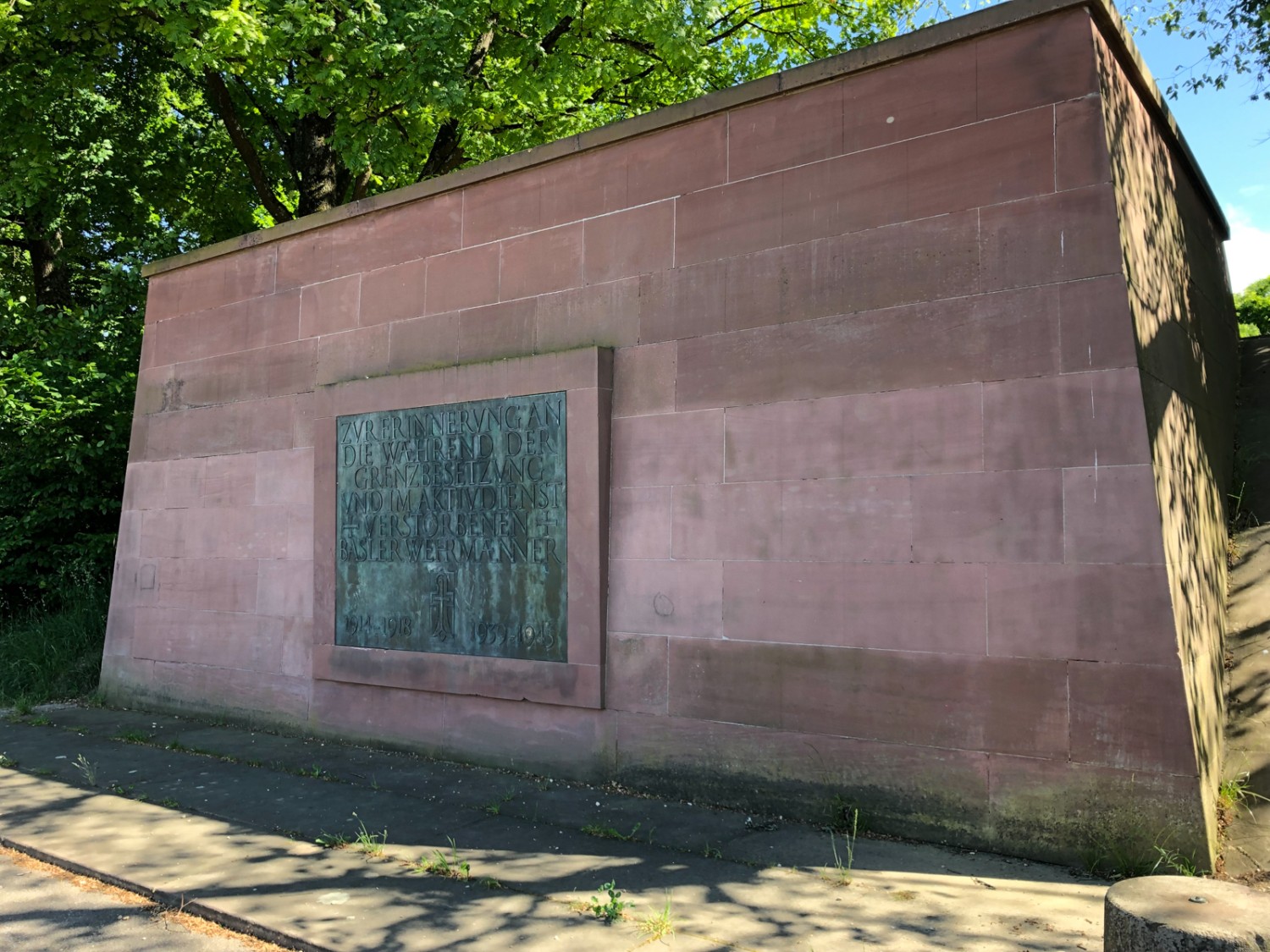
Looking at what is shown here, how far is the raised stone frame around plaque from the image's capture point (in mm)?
7234

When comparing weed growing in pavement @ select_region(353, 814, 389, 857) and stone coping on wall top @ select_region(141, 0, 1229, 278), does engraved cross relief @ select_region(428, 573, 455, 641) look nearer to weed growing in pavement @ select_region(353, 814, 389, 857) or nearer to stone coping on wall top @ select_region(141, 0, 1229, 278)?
weed growing in pavement @ select_region(353, 814, 389, 857)

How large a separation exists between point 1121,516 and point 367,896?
431 cm

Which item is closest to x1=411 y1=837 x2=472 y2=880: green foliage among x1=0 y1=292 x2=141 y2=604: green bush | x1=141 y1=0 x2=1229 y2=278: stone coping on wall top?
x1=141 y1=0 x2=1229 y2=278: stone coping on wall top

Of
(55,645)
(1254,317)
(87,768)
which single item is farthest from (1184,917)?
(1254,317)

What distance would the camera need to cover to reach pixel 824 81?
6578 mm

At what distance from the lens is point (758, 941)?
4352 millimetres

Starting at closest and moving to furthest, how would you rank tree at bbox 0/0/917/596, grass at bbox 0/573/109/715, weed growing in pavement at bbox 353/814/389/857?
weed growing in pavement at bbox 353/814/389/857, grass at bbox 0/573/109/715, tree at bbox 0/0/917/596

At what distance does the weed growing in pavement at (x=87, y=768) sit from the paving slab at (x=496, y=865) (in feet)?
0.10

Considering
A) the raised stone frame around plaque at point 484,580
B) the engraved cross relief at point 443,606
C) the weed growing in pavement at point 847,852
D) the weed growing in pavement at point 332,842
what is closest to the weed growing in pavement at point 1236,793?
the weed growing in pavement at point 847,852

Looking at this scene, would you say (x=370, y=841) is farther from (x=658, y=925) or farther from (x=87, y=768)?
(x=87, y=768)

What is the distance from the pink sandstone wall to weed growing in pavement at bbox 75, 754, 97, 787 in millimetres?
1771

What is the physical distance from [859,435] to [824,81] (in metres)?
2.36

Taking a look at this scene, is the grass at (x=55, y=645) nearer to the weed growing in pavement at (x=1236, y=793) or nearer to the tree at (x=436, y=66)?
the tree at (x=436, y=66)

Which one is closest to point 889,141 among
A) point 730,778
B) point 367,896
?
point 730,778
